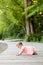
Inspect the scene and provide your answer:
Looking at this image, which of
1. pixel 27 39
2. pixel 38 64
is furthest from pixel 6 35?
pixel 38 64

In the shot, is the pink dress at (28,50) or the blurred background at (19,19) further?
the blurred background at (19,19)

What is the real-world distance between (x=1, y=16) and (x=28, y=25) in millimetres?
4733

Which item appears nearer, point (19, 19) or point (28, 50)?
point (28, 50)

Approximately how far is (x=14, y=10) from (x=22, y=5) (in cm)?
79

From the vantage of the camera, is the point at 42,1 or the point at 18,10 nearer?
the point at 42,1

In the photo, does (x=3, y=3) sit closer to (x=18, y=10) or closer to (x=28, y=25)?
(x=18, y=10)

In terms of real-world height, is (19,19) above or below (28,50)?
above

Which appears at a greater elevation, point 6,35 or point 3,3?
point 3,3

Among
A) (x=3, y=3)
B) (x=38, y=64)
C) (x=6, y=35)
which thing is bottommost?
(x=6, y=35)

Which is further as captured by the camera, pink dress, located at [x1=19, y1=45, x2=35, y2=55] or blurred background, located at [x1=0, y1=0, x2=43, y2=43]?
blurred background, located at [x1=0, y1=0, x2=43, y2=43]

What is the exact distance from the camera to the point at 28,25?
19312 mm

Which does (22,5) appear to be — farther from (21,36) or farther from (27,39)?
(27,39)

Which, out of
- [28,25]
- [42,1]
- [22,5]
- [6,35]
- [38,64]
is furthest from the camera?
[6,35]

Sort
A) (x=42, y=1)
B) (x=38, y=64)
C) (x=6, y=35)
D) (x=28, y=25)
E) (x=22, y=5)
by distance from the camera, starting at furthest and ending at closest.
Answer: (x=6, y=35)
(x=22, y=5)
(x=28, y=25)
(x=42, y=1)
(x=38, y=64)
